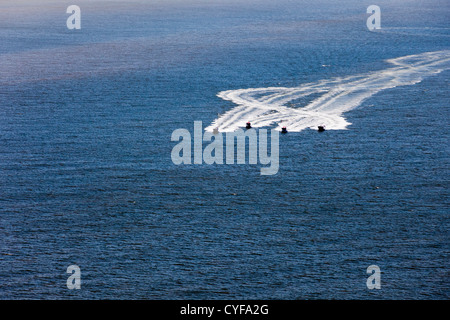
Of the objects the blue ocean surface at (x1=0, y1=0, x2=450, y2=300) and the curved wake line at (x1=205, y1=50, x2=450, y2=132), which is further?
the curved wake line at (x1=205, y1=50, x2=450, y2=132)

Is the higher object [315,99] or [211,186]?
[315,99]

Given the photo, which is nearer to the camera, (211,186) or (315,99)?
(211,186)

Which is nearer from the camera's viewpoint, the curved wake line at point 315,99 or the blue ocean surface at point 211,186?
the blue ocean surface at point 211,186

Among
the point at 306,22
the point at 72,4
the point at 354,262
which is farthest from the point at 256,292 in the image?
the point at 72,4
